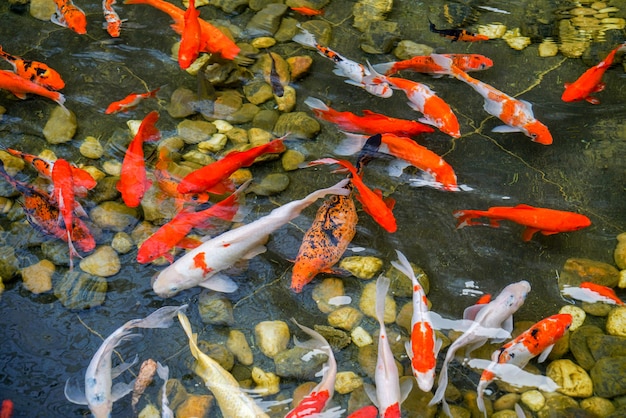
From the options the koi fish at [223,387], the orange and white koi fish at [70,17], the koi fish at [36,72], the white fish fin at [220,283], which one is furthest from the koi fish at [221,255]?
the orange and white koi fish at [70,17]

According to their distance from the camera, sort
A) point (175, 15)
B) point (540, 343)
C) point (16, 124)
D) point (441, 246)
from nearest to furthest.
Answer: point (540, 343)
point (441, 246)
point (16, 124)
point (175, 15)

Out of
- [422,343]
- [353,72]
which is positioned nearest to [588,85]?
[353,72]

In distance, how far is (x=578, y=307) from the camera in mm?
3943

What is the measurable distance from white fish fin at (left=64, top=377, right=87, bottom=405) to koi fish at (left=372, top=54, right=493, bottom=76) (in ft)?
11.1

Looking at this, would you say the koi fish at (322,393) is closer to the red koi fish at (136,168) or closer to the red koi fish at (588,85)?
the red koi fish at (136,168)

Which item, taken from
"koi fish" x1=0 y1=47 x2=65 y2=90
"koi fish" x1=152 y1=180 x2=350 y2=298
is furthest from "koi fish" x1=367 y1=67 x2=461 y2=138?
"koi fish" x1=0 y1=47 x2=65 y2=90

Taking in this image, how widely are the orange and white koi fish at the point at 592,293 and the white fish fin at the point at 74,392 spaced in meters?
3.14

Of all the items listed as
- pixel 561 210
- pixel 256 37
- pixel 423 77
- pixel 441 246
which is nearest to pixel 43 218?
pixel 256 37

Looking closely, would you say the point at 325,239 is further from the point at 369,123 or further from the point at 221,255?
the point at 369,123

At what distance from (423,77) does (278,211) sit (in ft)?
6.42

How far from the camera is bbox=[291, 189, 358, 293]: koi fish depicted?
4004 millimetres

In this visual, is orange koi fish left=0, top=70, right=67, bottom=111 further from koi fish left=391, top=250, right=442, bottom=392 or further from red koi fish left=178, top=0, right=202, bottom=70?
koi fish left=391, top=250, right=442, bottom=392

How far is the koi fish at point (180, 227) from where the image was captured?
4.07 m

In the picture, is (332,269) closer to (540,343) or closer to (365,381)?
(365,381)
